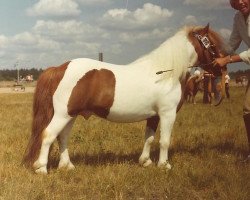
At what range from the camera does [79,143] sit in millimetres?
8320

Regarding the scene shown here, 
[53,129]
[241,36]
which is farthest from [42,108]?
[241,36]

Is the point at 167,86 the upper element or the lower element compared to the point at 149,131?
upper

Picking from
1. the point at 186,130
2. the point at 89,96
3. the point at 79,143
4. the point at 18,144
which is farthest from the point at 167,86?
the point at 186,130

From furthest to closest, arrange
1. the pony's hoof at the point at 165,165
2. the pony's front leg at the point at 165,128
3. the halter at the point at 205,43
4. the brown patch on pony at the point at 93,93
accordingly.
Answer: the halter at the point at 205,43, the pony's hoof at the point at 165,165, the pony's front leg at the point at 165,128, the brown patch on pony at the point at 93,93

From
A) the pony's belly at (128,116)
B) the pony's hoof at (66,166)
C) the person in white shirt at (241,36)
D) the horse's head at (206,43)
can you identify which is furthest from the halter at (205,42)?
the pony's hoof at (66,166)

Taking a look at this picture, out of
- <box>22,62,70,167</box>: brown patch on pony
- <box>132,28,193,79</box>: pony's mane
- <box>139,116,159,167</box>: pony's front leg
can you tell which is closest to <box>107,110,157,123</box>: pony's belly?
<box>139,116,159,167</box>: pony's front leg

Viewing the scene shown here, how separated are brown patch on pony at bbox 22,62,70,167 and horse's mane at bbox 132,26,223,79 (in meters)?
1.43

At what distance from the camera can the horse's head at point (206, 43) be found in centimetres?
636

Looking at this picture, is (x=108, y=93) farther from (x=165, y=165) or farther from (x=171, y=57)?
(x=165, y=165)

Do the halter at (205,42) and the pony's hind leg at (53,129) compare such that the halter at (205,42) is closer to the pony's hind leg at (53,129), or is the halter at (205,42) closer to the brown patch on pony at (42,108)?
the brown patch on pony at (42,108)

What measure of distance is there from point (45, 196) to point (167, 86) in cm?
254

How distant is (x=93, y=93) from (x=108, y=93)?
0.74 feet

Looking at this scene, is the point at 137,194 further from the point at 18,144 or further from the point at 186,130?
the point at 186,130

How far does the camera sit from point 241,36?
21.2 feet
